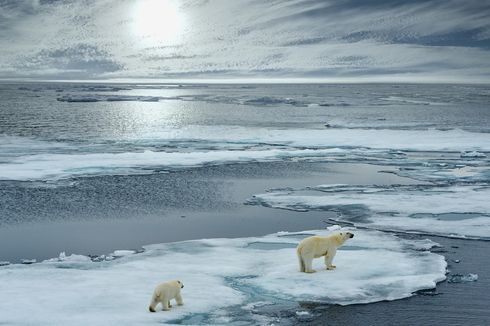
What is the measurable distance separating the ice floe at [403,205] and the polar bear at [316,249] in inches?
162

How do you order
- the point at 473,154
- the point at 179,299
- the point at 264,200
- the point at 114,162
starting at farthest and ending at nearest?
the point at 473,154 < the point at 114,162 < the point at 264,200 < the point at 179,299

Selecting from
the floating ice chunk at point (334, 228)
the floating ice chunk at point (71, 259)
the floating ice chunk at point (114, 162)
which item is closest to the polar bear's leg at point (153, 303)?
the floating ice chunk at point (71, 259)

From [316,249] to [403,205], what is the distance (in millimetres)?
7289

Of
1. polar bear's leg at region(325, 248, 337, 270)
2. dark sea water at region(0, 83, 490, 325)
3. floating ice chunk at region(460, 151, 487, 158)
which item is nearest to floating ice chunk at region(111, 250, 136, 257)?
dark sea water at region(0, 83, 490, 325)

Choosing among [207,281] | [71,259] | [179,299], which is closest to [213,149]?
[71,259]

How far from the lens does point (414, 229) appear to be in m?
15.6

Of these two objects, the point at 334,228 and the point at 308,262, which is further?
the point at 334,228

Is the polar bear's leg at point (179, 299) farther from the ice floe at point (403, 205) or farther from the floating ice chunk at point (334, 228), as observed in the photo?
the ice floe at point (403, 205)

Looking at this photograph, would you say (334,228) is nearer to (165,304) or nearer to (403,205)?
(403,205)

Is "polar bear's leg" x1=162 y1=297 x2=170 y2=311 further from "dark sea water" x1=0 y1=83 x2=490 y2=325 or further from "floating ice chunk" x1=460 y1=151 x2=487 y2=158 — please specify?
"floating ice chunk" x1=460 y1=151 x2=487 y2=158

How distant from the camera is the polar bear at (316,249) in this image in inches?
456

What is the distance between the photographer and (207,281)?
11.4 metres

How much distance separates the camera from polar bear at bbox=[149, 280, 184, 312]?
963 cm

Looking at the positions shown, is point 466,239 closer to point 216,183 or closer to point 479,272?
point 479,272
